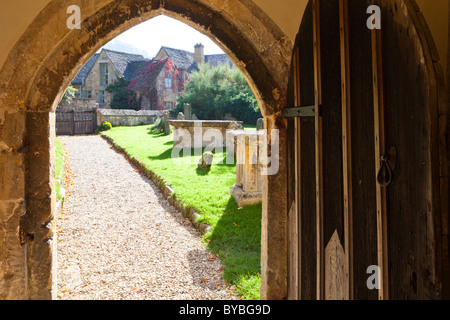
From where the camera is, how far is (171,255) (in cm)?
518

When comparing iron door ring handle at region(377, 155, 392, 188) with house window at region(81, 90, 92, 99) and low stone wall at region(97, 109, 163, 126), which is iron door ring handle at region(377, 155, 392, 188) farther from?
house window at region(81, 90, 92, 99)

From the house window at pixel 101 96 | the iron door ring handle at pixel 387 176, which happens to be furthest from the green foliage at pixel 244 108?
the iron door ring handle at pixel 387 176

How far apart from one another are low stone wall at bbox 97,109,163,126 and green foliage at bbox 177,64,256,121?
7.42 feet

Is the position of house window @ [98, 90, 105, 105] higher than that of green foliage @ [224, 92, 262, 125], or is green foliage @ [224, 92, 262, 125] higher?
house window @ [98, 90, 105, 105]

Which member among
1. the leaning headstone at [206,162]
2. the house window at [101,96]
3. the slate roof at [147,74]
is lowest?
the leaning headstone at [206,162]

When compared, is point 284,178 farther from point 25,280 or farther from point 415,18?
point 25,280

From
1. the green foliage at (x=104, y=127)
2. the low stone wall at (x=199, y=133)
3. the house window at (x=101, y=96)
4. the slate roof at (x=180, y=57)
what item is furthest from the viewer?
the slate roof at (x=180, y=57)

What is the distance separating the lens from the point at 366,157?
5.82ft

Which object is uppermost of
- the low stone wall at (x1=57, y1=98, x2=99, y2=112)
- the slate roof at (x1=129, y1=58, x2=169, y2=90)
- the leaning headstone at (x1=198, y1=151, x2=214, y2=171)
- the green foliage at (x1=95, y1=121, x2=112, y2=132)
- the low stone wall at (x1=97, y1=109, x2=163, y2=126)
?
the slate roof at (x1=129, y1=58, x2=169, y2=90)

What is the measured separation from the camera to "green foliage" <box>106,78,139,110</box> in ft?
94.5

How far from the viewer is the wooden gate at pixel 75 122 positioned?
811 inches

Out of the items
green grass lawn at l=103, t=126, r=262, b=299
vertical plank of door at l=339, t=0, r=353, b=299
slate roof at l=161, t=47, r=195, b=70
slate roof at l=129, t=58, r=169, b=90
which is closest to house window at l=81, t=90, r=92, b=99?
slate roof at l=129, t=58, r=169, b=90

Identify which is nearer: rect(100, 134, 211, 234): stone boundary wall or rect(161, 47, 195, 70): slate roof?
rect(100, 134, 211, 234): stone boundary wall

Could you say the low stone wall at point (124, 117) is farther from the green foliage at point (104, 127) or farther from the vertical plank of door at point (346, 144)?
the vertical plank of door at point (346, 144)
